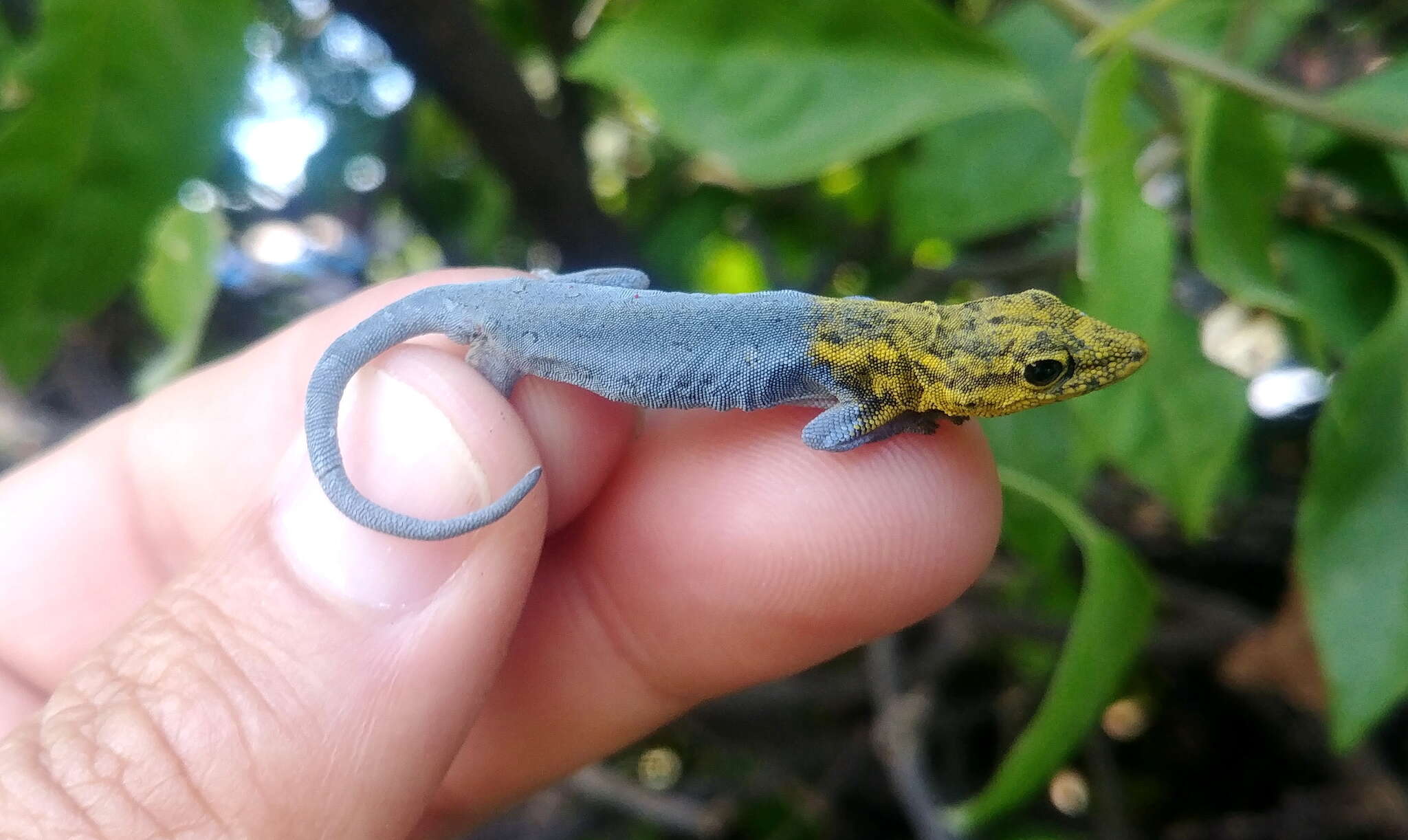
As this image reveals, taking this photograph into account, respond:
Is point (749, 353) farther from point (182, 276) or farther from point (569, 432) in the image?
point (182, 276)

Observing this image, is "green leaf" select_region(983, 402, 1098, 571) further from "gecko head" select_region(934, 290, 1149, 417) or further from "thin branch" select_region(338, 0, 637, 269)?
"thin branch" select_region(338, 0, 637, 269)

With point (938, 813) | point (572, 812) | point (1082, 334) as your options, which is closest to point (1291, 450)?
point (938, 813)

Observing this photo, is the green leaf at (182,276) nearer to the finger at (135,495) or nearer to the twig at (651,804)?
the finger at (135,495)

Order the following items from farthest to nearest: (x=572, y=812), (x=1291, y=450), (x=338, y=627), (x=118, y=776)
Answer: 1. (x=572, y=812)
2. (x=1291, y=450)
3. (x=338, y=627)
4. (x=118, y=776)

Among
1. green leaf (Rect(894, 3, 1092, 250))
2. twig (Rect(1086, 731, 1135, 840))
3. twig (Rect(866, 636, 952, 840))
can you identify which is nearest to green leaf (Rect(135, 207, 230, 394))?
green leaf (Rect(894, 3, 1092, 250))

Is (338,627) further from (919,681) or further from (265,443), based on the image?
(919,681)
